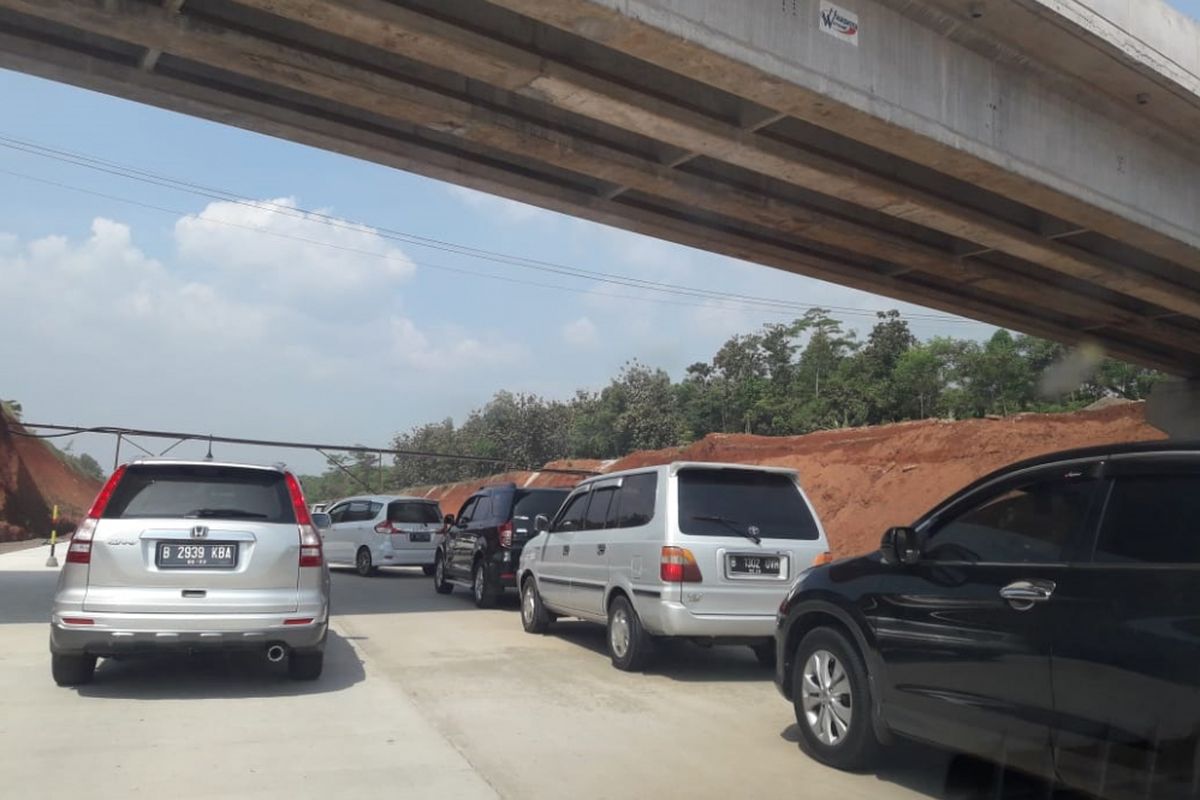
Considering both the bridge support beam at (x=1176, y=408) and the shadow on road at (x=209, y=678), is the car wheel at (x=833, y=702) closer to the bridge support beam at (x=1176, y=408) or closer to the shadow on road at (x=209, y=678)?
the shadow on road at (x=209, y=678)

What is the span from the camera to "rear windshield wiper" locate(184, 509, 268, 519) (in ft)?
25.2

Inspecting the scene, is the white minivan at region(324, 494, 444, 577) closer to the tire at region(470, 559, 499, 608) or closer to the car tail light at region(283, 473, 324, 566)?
the tire at region(470, 559, 499, 608)

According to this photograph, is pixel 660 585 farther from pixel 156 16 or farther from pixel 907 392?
pixel 907 392

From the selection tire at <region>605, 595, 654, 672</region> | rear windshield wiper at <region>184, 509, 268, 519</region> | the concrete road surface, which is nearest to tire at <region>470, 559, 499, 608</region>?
the concrete road surface

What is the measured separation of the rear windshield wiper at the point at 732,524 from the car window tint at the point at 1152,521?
4.16m

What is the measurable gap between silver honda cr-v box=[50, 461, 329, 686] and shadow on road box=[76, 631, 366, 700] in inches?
12.0

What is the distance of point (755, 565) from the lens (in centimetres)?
871

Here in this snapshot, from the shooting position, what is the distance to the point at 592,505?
414 inches

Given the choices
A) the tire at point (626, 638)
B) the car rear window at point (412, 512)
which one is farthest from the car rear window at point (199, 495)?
the car rear window at point (412, 512)

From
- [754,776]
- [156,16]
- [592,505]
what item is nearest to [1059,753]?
[754,776]

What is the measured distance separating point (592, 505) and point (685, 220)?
5.63 m

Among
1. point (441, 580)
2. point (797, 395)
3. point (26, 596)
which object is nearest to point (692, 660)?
point (441, 580)

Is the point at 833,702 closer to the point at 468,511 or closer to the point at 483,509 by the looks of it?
the point at 483,509

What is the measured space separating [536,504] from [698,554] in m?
6.12
